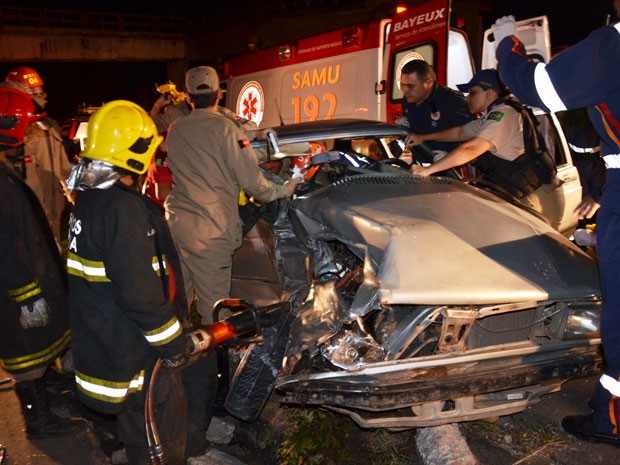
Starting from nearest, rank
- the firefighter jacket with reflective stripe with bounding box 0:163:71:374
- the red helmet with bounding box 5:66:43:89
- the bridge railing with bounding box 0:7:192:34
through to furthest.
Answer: the firefighter jacket with reflective stripe with bounding box 0:163:71:374, the red helmet with bounding box 5:66:43:89, the bridge railing with bounding box 0:7:192:34

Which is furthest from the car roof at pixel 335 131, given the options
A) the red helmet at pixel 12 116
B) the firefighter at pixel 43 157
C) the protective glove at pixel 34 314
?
the firefighter at pixel 43 157

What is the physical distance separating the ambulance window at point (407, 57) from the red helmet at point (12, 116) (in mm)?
4160

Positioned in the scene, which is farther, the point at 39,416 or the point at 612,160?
the point at 39,416

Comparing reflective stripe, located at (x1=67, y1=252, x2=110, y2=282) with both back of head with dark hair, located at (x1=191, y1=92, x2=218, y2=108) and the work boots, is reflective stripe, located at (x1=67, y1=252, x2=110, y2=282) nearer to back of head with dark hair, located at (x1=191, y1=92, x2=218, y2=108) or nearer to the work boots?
the work boots

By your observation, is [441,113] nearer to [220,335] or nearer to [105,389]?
[220,335]

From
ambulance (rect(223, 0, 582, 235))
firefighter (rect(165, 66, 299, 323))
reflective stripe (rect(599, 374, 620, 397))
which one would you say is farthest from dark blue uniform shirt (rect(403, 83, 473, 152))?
reflective stripe (rect(599, 374, 620, 397))

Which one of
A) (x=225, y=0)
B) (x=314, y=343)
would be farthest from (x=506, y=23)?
(x=225, y=0)

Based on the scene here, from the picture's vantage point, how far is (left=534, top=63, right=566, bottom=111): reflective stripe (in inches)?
102

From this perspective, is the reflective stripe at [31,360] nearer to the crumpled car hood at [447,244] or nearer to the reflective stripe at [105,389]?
the reflective stripe at [105,389]

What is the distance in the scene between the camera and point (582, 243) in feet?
11.6

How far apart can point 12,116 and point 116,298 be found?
153 cm

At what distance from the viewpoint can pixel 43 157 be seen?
5.18 metres

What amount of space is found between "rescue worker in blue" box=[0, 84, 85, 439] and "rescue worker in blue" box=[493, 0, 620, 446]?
2533 mm

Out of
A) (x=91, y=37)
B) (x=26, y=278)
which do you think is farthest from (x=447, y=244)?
(x=91, y=37)
